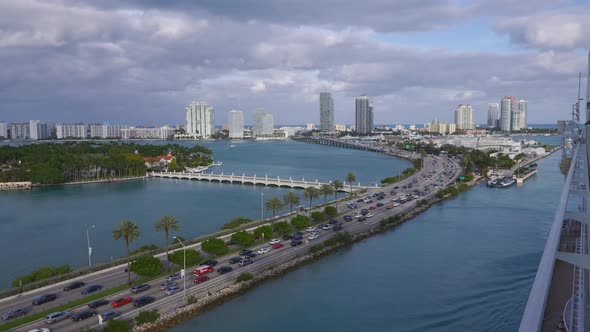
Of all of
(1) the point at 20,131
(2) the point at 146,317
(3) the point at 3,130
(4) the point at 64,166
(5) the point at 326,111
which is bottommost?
(2) the point at 146,317

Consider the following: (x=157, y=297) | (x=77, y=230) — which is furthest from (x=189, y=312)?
(x=77, y=230)

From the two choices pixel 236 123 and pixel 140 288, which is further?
pixel 236 123

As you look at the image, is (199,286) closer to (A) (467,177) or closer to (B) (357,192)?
(B) (357,192)

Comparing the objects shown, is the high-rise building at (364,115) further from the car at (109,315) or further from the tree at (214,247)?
the car at (109,315)

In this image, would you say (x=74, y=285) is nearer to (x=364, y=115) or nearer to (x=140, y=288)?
(x=140, y=288)

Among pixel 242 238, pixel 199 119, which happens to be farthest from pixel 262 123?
pixel 242 238

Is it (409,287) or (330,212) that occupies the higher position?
(330,212)

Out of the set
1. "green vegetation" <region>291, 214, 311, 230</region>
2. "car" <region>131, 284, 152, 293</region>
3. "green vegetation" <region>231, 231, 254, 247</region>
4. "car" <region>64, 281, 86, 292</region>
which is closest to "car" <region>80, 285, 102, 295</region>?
"car" <region>64, 281, 86, 292</region>
